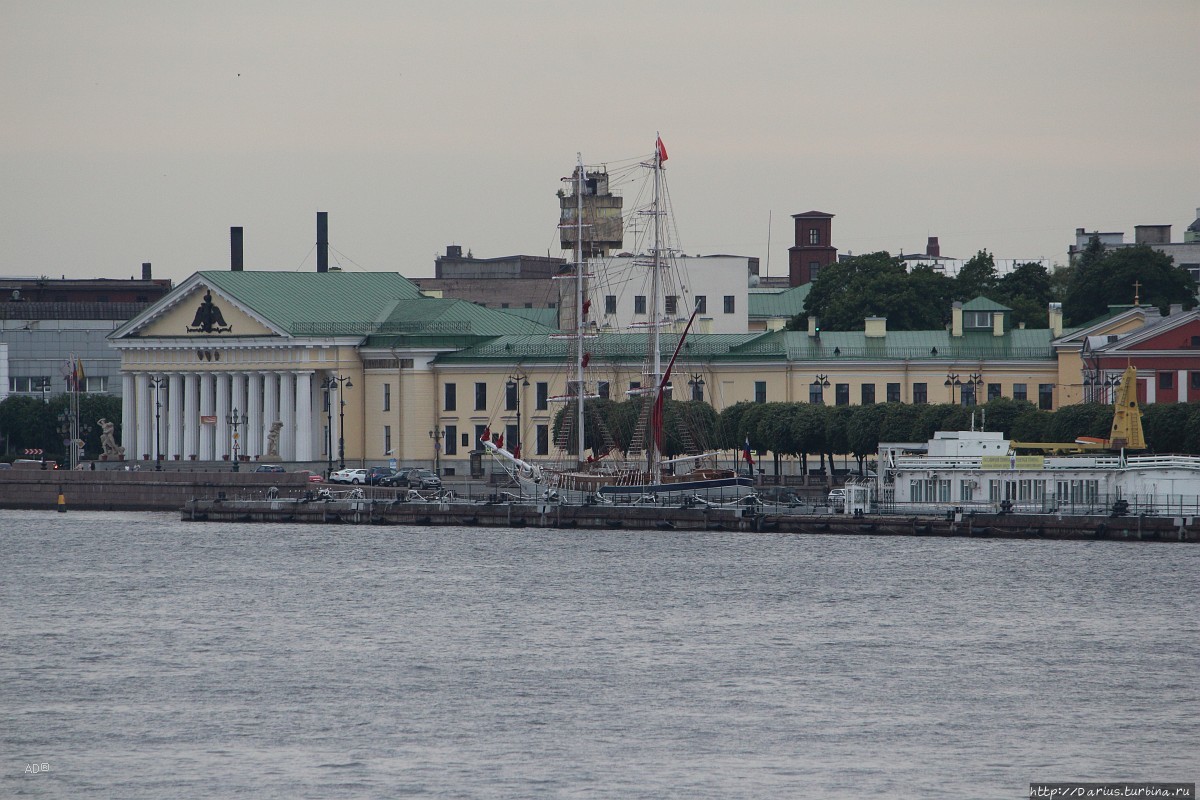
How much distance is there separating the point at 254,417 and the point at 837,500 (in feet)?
160

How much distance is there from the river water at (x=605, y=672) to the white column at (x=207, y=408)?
5150cm

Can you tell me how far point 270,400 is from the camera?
121 metres

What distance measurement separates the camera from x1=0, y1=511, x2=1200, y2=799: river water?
35.3 meters

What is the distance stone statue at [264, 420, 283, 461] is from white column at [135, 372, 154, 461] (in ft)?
28.6

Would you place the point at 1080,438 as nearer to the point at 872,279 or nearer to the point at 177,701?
the point at 872,279

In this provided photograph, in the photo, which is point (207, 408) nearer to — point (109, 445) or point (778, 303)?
point (109, 445)

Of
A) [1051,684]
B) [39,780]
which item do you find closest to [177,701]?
[39,780]

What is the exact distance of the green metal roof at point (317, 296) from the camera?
120062 mm

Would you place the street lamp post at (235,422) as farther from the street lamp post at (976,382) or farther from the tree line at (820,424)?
the street lamp post at (976,382)

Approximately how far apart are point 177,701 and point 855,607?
19.4 meters

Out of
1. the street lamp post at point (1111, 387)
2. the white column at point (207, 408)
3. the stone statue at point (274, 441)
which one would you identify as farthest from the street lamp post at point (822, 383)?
the white column at point (207, 408)

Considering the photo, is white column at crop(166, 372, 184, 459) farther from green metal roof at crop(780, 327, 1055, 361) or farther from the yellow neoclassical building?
green metal roof at crop(780, 327, 1055, 361)

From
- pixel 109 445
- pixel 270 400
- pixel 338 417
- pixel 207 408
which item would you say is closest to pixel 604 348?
pixel 338 417

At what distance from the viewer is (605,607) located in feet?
184
